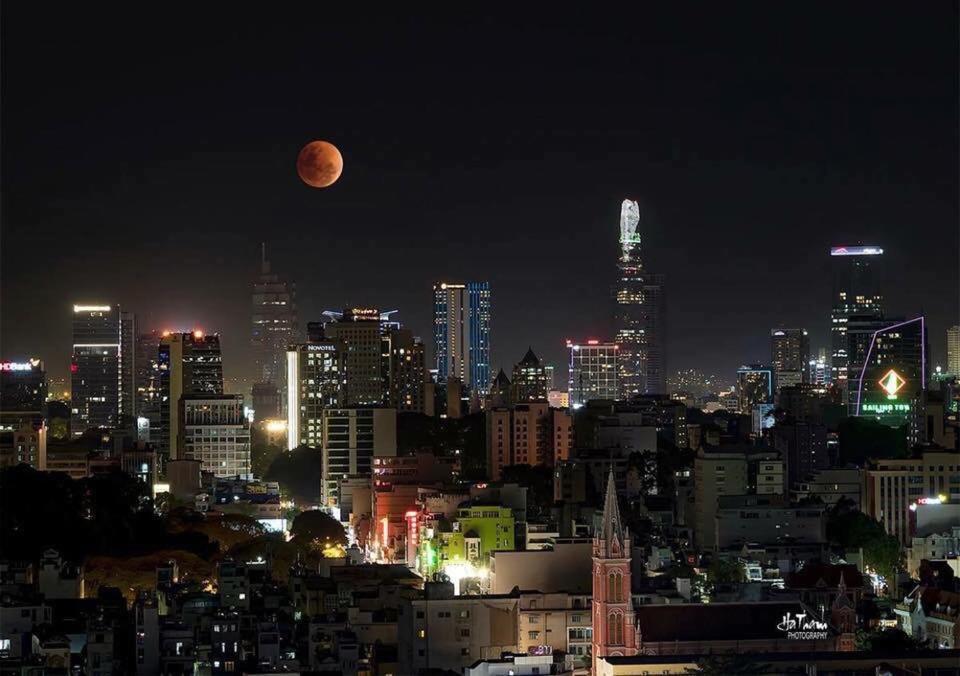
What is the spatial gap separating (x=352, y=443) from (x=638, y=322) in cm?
5526

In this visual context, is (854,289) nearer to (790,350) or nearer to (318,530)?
(790,350)

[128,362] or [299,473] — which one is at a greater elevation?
[128,362]

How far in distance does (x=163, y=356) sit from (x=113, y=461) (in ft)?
64.5

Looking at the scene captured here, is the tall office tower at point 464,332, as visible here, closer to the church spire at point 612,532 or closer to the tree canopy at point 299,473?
the tree canopy at point 299,473

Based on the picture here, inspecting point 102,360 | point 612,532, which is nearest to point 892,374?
point 102,360

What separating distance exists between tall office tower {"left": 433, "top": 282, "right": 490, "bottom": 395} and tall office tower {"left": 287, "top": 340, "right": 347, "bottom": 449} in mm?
25975

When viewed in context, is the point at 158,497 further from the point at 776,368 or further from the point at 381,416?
the point at 776,368

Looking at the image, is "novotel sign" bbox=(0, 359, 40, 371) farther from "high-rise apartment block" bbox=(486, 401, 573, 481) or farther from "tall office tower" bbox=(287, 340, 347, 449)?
"high-rise apartment block" bbox=(486, 401, 573, 481)

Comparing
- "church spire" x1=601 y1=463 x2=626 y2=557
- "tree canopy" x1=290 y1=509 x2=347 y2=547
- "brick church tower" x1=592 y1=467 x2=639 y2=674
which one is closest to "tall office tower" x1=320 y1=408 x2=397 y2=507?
"tree canopy" x1=290 y1=509 x2=347 y2=547

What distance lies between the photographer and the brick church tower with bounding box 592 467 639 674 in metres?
27.4

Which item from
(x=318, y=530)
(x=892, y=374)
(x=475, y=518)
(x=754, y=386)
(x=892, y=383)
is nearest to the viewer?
(x=475, y=518)

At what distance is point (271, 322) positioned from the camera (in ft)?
375

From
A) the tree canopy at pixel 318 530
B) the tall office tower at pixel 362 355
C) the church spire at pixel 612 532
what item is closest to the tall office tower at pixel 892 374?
the tall office tower at pixel 362 355

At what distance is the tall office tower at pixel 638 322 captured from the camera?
11425cm
